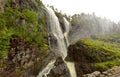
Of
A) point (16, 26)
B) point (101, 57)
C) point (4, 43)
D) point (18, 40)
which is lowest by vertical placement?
point (101, 57)

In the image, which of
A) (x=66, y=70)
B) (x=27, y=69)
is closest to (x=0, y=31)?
(x=27, y=69)

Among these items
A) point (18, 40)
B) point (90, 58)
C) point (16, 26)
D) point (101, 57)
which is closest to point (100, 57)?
point (101, 57)

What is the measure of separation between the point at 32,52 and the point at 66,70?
9.53 metres

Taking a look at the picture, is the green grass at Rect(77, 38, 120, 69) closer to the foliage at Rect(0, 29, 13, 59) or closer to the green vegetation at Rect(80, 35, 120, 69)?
the green vegetation at Rect(80, 35, 120, 69)

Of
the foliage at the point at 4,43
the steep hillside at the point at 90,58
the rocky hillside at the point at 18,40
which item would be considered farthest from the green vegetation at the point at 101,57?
→ the foliage at the point at 4,43

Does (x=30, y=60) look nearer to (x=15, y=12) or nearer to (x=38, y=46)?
(x=38, y=46)

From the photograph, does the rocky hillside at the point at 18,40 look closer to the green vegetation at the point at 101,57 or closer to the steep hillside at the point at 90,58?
the steep hillside at the point at 90,58

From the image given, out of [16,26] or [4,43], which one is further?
[16,26]

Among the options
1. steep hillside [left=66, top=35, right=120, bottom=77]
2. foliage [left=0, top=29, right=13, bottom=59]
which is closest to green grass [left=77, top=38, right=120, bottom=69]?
steep hillside [left=66, top=35, right=120, bottom=77]

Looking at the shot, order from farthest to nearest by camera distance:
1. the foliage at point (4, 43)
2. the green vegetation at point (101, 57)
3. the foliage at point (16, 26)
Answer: the green vegetation at point (101, 57) → the foliage at point (16, 26) → the foliage at point (4, 43)

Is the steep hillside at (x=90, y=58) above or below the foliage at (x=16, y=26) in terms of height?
below

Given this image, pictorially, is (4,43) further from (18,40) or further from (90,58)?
(90,58)

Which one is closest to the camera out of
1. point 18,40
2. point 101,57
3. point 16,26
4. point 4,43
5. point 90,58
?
point 4,43

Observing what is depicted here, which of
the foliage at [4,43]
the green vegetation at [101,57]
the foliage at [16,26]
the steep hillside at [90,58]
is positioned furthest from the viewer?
the green vegetation at [101,57]
